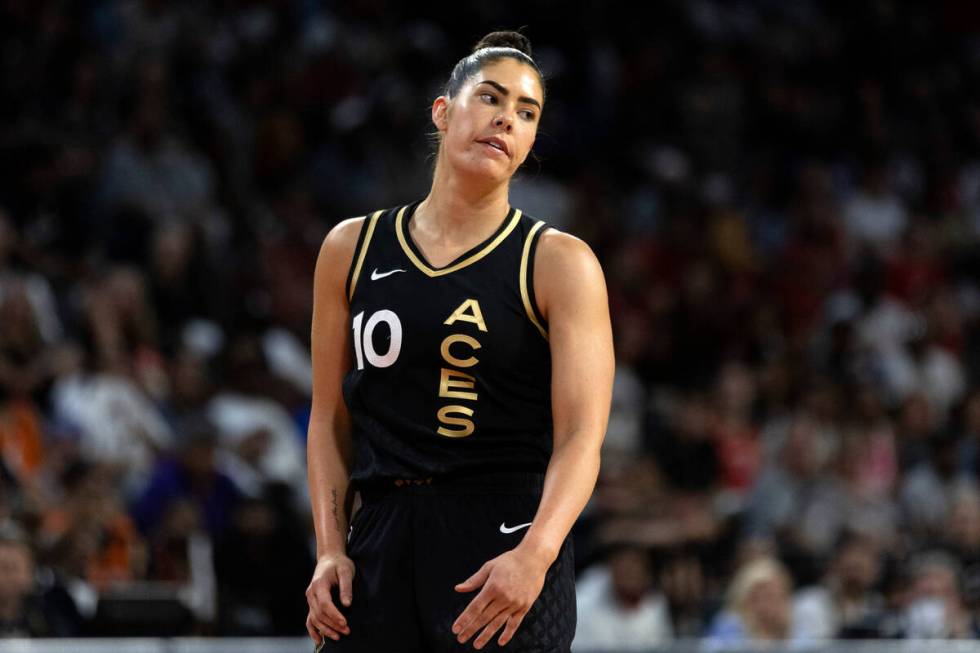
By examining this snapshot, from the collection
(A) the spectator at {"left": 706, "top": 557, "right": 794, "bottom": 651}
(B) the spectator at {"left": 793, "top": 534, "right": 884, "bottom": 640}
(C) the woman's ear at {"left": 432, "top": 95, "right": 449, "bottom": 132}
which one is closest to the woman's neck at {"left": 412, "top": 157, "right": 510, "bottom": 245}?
(C) the woman's ear at {"left": 432, "top": 95, "right": 449, "bottom": 132}

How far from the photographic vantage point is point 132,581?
24.7 feet

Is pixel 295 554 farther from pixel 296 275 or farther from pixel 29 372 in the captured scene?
pixel 296 275

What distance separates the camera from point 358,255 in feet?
11.5

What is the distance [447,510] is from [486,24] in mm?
9281

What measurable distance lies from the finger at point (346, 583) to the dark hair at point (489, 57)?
3.39 feet

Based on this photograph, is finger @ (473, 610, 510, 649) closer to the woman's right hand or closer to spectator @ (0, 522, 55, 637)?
the woman's right hand

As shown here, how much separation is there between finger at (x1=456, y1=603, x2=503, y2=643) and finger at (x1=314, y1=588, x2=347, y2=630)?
0.26 meters

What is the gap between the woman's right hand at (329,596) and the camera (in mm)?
3248

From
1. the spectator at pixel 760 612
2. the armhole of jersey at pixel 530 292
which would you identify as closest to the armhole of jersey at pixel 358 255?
the armhole of jersey at pixel 530 292

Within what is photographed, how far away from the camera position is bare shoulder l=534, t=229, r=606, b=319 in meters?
3.30

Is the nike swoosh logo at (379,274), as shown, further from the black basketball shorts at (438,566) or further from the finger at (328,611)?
the finger at (328,611)

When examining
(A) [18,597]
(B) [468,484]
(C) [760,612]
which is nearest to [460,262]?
(B) [468,484]

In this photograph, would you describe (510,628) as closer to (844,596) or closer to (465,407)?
(465,407)

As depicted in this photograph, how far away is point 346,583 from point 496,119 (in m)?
1.00
